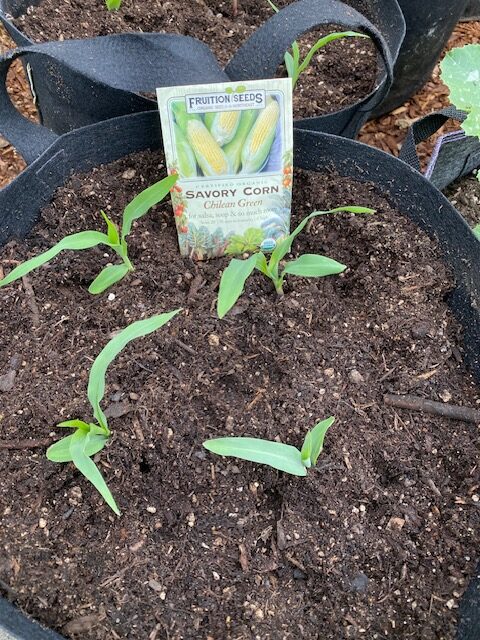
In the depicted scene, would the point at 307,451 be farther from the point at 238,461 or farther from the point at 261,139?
the point at 261,139

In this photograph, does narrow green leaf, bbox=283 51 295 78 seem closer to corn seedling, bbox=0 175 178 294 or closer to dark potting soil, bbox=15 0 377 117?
dark potting soil, bbox=15 0 377 117

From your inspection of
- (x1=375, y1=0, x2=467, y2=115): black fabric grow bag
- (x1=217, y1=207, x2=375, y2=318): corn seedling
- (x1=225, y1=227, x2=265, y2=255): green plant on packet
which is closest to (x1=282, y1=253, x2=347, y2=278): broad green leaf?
(x1=217, y1=207, x2=375, y2=318): corn seedling

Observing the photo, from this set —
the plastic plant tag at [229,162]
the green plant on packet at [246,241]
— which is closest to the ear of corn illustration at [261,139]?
the plastic plant tag at [229,162]

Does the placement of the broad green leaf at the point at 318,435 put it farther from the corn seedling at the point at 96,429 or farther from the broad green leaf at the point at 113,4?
the broad green leaf at the point at 113,4

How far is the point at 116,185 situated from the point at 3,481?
0.55 meters

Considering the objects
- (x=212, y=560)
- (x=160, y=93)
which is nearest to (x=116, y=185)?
(x=160, y=93)

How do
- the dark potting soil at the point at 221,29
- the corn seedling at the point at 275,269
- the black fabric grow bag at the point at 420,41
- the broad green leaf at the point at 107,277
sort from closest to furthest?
the corn seedling at the point at 275,269 < the broad green leaf at the point at 107,277 < the dark potting soil at the point at 221,29 < the black fabric grow bag at the point at 420,41

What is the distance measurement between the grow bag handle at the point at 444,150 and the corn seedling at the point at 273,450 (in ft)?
1.93

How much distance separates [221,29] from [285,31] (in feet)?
1.81

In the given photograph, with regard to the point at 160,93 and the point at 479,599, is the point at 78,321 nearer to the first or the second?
the point at 160,93

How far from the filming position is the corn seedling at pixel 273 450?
0.77 metres

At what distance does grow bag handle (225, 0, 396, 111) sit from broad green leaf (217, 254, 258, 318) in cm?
33

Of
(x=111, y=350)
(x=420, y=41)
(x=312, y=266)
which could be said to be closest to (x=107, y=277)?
(x=111, y=350)

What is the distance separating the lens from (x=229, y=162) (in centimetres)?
98
